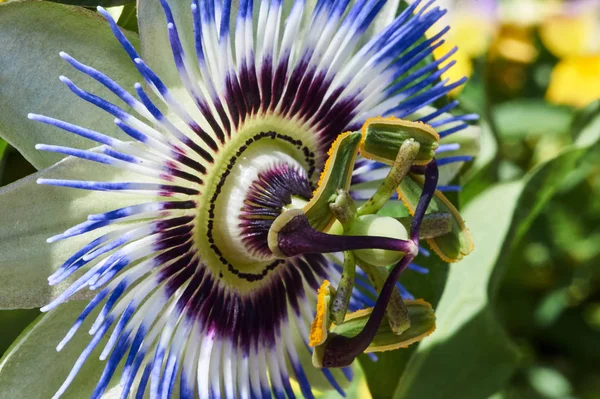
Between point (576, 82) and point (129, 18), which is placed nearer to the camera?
point (129, 18)

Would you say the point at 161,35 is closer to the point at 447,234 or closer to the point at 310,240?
the point at 310,240

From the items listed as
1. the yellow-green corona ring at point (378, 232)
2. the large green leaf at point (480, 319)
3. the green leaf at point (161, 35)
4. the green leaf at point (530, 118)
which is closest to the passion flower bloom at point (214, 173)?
the green leaf at point (161, 35)

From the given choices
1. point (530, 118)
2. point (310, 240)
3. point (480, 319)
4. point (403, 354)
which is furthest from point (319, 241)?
point (530, 118)

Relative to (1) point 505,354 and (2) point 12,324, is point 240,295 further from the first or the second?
(1) point 505,354

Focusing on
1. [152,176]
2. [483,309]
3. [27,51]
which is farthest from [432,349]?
[27,51]

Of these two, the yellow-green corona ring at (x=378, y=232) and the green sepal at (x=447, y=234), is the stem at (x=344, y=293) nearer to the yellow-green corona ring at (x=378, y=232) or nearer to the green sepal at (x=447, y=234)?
the yellow-green corona ring at (x=378, y=232)

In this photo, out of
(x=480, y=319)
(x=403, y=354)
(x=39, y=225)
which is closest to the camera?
(x=39, y=225)

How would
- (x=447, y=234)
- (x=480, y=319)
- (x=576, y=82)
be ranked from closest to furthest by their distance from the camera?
1. (x=447, y=234)
2. (x=480, y=319)
3. (x=576, y=82)

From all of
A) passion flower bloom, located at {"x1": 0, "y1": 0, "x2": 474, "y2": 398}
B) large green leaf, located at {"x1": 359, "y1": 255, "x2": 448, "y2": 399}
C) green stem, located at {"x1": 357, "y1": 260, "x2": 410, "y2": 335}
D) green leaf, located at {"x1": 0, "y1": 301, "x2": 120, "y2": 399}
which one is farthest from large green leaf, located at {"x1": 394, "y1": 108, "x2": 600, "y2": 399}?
green leaf, located at {"x1": 0, "y1": 301, "x2": 120, "y2": 399}
